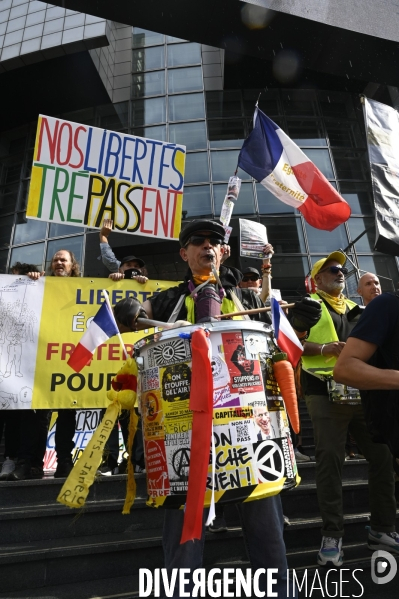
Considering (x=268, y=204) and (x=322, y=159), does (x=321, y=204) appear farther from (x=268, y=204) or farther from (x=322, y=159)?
(x=322, y=159)

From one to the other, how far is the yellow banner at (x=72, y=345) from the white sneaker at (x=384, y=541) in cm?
247

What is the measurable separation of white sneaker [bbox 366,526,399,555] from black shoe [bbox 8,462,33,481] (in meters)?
2.66

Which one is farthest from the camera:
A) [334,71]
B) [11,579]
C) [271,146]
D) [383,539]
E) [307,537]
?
[334,71]

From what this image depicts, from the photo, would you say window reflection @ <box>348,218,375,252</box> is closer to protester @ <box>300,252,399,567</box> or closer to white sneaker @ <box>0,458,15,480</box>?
protester @ <box>300,252,399,567</box>

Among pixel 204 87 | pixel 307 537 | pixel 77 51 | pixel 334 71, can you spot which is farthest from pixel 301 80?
pixel 307 537

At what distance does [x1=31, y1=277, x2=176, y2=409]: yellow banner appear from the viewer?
4.24 m

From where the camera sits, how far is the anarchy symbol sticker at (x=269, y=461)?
1.58 meters

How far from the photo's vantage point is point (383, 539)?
2783 mm

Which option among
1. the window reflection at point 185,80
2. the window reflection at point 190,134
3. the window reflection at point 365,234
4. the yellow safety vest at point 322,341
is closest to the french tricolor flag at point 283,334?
the yellow safety vest at point 322,341

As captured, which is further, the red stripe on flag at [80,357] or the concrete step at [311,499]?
the concrete step at [311,499]

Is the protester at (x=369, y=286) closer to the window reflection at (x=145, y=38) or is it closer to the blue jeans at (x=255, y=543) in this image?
the blue jeans at (x=255, y=543)

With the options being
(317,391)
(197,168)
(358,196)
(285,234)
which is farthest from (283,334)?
(358,196)

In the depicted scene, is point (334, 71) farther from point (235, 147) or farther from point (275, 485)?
point (235, 147)

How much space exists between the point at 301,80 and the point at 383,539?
14212 mm
